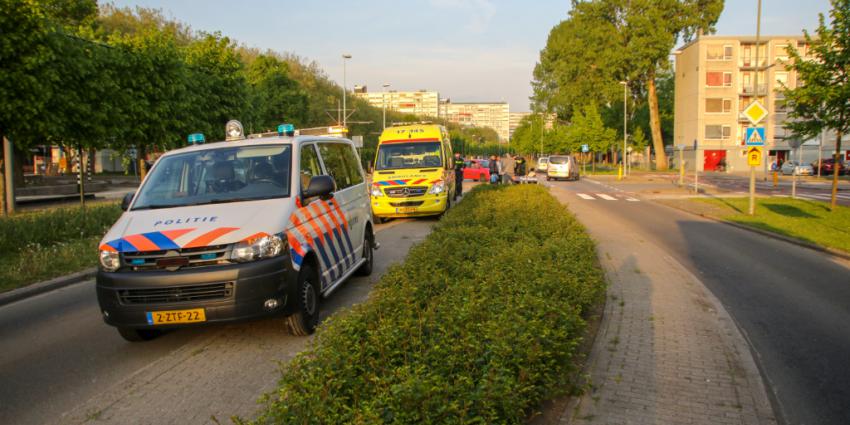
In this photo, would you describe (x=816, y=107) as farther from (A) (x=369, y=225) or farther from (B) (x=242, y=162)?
(B) (x=242, y=162)

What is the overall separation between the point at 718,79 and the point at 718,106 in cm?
285

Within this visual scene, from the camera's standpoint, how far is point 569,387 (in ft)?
12.8

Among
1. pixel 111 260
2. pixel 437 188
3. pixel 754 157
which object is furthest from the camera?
pixel 754 157

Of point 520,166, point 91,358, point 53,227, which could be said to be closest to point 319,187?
point 91,358

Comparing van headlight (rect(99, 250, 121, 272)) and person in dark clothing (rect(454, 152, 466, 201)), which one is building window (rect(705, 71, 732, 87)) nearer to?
person in dark clothing (rect(454, 152, 466, 201))

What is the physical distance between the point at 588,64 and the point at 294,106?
29.9 m

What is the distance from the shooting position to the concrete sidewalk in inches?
→ 152

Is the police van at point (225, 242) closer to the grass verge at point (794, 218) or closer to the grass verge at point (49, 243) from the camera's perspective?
the grass verge at point (49, 243)

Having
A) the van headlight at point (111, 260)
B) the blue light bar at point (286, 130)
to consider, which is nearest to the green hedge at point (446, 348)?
the van headlight at point (111, 260)

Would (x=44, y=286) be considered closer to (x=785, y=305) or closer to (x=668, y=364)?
(x=668, y=364)

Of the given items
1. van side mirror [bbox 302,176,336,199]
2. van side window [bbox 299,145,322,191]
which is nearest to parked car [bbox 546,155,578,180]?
van side window [bbox 299,145,322,191]

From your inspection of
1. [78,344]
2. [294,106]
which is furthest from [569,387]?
[294,106]

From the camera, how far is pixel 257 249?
16.4 feet

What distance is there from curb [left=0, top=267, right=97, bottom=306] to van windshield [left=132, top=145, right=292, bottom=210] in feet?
11.2
